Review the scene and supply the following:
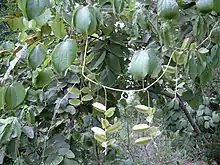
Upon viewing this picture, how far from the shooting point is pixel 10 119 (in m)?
0.71

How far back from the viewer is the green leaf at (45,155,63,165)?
73 cm

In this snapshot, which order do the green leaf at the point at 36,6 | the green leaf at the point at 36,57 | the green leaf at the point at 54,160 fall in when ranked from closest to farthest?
the green leaf at the point at 36,6 → the green leaf at the point at 36,57 → the green leaf at the point at 54,160

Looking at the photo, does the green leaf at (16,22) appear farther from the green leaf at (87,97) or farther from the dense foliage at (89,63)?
the green leaf at (87,97)

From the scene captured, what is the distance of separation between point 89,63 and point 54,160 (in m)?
0.20

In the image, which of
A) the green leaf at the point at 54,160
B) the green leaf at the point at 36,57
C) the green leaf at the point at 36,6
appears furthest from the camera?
the green leaf at the point at 54,160

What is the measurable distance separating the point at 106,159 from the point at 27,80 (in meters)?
0.30

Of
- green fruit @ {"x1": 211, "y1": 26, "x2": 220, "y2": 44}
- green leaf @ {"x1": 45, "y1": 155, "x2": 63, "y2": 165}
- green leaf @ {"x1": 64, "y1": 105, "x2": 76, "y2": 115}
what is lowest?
green leaf @ {"x1": 45, "y1": 155, "x2": 63, "y2": 165}

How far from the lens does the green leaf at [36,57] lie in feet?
1.94

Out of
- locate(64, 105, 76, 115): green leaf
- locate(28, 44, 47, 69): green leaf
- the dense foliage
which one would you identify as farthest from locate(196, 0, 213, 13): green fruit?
locate(64, 105, 76, 115): green leaf

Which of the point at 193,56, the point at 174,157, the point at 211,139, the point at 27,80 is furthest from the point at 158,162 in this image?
the point at 193,56

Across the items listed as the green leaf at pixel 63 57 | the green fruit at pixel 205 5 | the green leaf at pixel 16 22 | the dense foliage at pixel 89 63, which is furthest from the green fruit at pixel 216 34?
the green leaf at pixel 16 22

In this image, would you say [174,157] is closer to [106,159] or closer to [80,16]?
[106,159]

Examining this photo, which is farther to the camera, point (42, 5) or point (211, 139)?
point (211, 139)

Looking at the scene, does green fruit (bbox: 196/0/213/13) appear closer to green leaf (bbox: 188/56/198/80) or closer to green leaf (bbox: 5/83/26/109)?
green leaf (bbox: 188/56/198/80)
